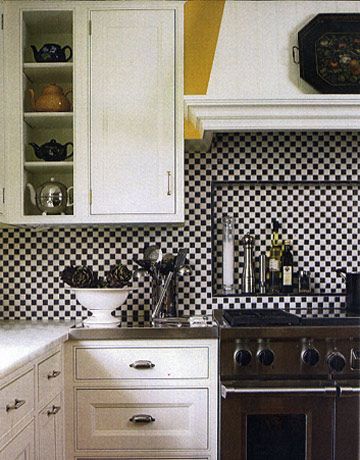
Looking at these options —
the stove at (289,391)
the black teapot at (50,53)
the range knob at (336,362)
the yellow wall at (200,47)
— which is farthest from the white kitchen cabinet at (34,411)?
the black teapot at (50,53)

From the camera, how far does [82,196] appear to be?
2.64 m

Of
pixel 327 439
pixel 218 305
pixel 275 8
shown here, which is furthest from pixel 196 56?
pixel 327 439

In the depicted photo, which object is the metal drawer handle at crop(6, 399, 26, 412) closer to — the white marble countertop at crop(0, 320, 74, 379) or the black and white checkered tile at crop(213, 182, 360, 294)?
the white marble countertop at crop(0, 320, 74, 379)

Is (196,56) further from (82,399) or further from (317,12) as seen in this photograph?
(82,399)

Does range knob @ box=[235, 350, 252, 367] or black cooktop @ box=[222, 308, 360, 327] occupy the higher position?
black cooktop @ box=[222, 308, 360, 327]

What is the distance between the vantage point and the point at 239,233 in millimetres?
3014

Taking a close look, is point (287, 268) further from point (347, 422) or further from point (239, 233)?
point (347, 422)

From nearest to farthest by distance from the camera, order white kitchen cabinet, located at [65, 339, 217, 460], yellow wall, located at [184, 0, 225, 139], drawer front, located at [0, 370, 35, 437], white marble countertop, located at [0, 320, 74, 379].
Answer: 1. drawer front, located at [0, 370, 35, 437]
2. white marble countertop, located at [0, 320, 74, 379]
3. white kitchen cabinet, located at [65, 339, 217, 460]
4. yellow wall, located at [184, 0, 225, 139]

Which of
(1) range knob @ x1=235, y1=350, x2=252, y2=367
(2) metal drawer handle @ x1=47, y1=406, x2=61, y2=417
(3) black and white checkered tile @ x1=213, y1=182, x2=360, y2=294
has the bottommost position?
(2) metal drawer handle @ x1=47, y1=406, x2=61, y2=417

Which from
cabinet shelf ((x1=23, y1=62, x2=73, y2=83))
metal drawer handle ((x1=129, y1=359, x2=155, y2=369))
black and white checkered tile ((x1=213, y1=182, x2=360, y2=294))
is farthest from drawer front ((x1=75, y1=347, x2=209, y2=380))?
cabinet shelf ((x1=23, y1=62, x2=73, y2=83))

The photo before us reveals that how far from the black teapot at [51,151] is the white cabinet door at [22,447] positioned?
1264 mm

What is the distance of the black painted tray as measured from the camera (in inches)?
104

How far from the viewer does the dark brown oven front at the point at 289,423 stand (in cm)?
234

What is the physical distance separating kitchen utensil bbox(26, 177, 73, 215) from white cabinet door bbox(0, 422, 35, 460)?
1.07 meters
